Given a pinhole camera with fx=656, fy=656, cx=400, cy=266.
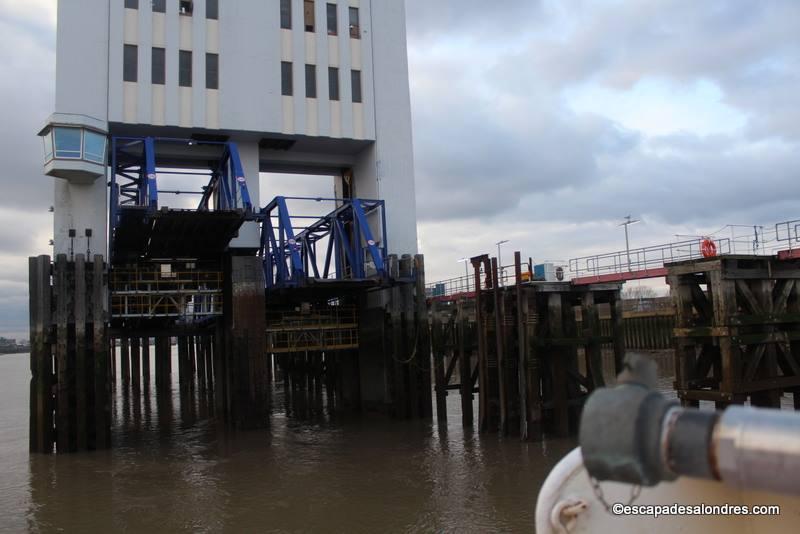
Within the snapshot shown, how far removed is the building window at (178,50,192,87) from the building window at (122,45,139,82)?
4.41ft

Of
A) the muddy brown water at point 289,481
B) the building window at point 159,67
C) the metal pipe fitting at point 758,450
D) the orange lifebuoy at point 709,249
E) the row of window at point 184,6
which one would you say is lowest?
the muddy brown water at point 289,481

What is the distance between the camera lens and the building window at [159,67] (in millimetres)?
21625

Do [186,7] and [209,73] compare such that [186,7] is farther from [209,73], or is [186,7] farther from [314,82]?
[314,82]

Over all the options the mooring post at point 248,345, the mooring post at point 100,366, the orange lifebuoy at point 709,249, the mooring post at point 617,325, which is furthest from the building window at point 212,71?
the orange lifebuoy at point 709,249

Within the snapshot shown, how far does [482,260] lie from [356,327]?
851cm

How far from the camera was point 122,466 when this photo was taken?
1680cm

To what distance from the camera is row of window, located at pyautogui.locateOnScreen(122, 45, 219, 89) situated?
2131cm

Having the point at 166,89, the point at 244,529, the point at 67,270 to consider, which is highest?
the point at 166,89

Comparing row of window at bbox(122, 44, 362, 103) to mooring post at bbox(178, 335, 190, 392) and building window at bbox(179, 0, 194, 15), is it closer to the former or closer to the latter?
building window at bbox(179, 0, 194, 15)

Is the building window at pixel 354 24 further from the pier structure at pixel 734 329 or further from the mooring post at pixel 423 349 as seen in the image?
the pier structure at pixel 734 329

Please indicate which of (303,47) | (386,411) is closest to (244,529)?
(386,411)

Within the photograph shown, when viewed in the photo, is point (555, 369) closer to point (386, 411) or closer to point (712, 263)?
point (712, 263)

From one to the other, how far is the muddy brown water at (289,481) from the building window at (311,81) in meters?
11.8

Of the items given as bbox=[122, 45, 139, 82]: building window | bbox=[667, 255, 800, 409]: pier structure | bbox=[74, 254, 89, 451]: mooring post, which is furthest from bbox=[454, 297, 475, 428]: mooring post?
bbox=[122, 45, 139, 82]: building window
